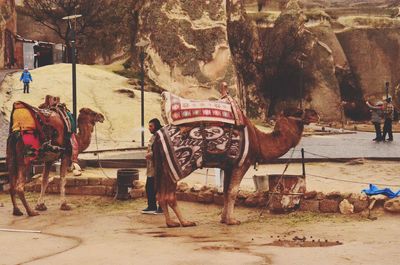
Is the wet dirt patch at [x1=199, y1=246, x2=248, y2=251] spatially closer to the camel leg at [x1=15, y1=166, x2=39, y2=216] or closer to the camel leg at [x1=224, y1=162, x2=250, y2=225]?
the camel leg at [x1=224, y1=162, x2=250, y2=225]

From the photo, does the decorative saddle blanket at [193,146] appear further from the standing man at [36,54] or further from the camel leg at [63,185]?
the standing man at [36,54]

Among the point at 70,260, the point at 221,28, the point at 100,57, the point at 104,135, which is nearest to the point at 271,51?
the point at 221,28

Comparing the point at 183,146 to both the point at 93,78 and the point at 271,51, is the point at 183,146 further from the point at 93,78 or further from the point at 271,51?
the point at 271,51

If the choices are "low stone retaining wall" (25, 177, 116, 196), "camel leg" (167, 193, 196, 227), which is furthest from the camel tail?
"camel leg" (167, 193, 196, 227)

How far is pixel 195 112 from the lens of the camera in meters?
10.4

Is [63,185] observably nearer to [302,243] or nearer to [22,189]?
[22,189]

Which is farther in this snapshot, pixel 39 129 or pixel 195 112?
pixel 39 129

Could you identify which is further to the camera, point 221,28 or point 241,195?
point 221,28

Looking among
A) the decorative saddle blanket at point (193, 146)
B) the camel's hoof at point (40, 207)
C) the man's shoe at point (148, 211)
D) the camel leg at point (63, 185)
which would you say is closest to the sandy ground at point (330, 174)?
the man's shoe at point (148, 211)

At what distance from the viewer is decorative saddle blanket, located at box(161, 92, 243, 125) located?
34.0 ft

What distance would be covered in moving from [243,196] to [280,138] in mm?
1490

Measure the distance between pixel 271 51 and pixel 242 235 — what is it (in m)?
39.3

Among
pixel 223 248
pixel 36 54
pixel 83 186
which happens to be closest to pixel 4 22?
pixel 36 54

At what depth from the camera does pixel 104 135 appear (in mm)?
26703
